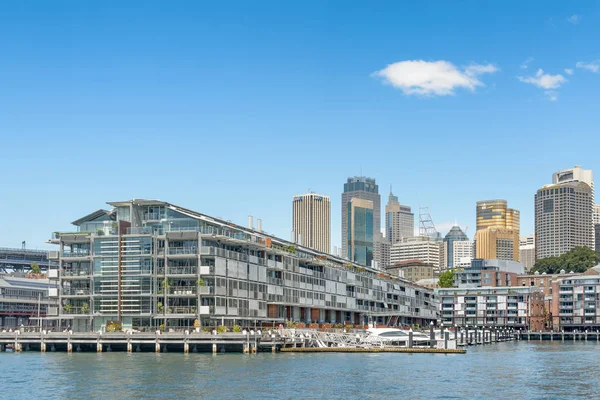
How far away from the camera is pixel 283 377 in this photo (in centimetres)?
9025

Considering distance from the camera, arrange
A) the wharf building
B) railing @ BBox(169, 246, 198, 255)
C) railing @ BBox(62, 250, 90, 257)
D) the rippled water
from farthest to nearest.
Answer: railing @ BBox(62, 250, 90, 257), railing @ BBox(169, 246, 198, 255), the wharf building, the rippled water

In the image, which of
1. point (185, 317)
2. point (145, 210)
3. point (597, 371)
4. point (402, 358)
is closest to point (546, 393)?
point (597, 371)

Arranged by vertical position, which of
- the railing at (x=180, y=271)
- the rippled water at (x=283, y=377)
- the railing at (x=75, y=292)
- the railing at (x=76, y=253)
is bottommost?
the rippled water at (x=283, y=377)

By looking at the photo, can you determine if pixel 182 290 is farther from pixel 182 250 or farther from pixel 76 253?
pixel 76 253

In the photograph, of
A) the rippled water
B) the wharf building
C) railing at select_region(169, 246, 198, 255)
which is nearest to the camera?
the rippled water

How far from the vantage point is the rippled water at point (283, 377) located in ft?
260

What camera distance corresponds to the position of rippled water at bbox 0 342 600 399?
7912cm

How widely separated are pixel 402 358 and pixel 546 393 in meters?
43.5

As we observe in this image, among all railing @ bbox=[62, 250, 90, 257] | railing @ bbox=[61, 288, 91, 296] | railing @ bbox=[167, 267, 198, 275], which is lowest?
railing @ bbox=[61, 288, 91, 296]

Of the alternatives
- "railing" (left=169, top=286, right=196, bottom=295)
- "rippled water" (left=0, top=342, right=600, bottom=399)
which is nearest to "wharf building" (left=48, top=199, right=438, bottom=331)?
"railing" (left=169, top=286, right=196, bottom=295)

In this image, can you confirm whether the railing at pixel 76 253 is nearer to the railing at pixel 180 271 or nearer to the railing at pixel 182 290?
the railing at pixel 180 271

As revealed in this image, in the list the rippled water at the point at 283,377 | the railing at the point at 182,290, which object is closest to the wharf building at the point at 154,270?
the railing at the point at 182,290

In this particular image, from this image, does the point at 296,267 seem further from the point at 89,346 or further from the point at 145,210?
the point at 89,346

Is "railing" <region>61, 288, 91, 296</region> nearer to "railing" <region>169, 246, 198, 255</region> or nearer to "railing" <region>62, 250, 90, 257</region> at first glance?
"railing" <region>62, 250, 90, 257</region>
